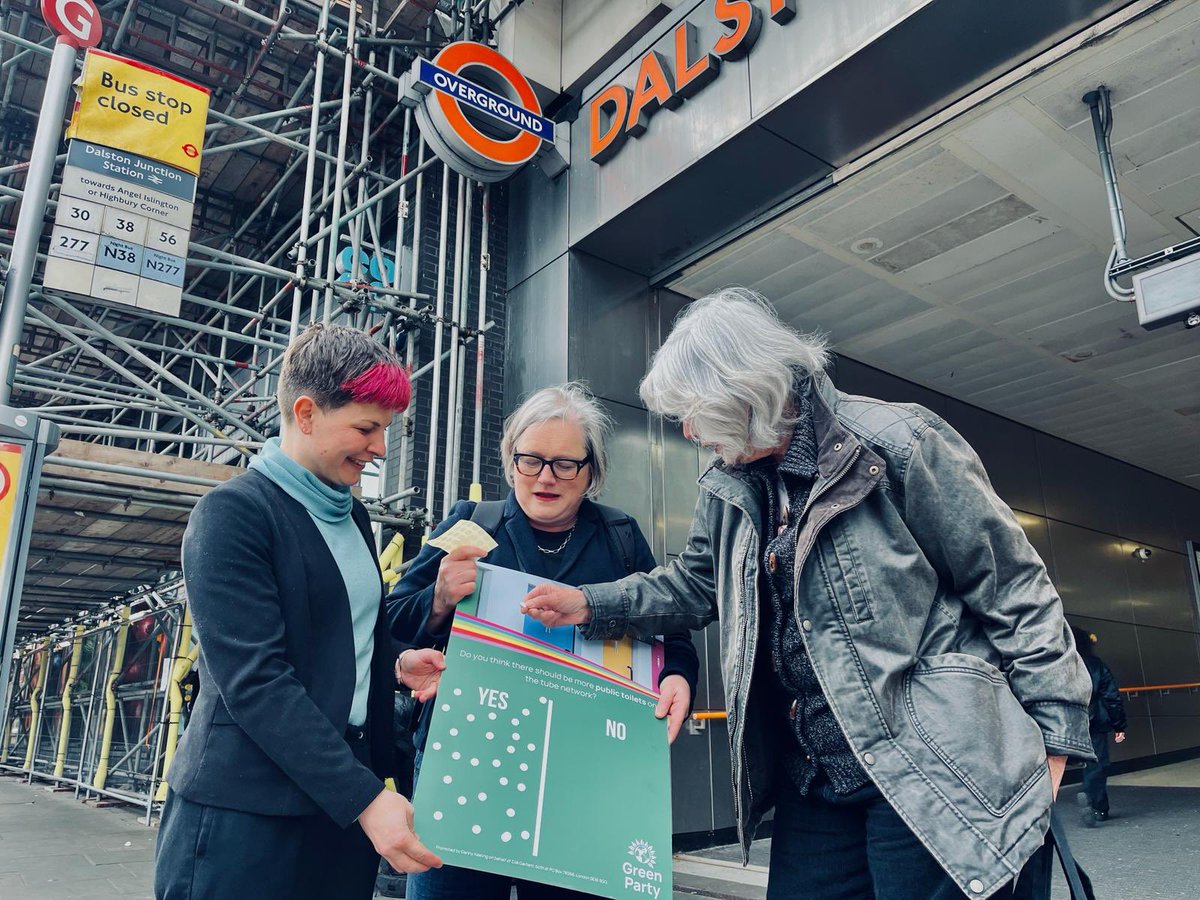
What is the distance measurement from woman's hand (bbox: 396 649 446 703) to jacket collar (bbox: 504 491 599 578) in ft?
1.14

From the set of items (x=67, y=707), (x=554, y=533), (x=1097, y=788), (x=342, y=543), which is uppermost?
(x=554, y=533)

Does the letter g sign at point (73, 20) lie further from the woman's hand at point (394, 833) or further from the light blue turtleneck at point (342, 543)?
the woman's hand at point (394, 833)

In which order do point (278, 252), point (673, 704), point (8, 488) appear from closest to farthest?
point (673, 704) < point (8, 488) < point (278, 252)

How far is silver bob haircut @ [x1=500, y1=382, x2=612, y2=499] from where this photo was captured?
7.38 ft

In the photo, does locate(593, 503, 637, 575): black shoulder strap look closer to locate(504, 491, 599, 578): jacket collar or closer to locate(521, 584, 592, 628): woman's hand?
locate(504, 491, 599, 578): jacket collar

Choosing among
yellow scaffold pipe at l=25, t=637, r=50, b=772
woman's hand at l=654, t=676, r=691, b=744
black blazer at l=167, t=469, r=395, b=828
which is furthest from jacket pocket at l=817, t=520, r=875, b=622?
yellow scaffold pipe at l=25, t=637, r=50, b=772

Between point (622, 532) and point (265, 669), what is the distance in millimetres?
1101

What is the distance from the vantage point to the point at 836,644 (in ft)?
5.02

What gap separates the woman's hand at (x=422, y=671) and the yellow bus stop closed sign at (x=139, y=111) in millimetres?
4914

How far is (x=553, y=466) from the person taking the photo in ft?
7.24

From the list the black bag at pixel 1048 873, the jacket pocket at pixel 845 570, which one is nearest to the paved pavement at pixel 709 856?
the black bag at pixel 1048 873

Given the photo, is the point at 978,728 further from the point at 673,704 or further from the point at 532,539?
the point at 532,539

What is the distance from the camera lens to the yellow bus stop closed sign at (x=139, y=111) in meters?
5.26

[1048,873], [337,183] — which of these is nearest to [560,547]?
[1048,873]
